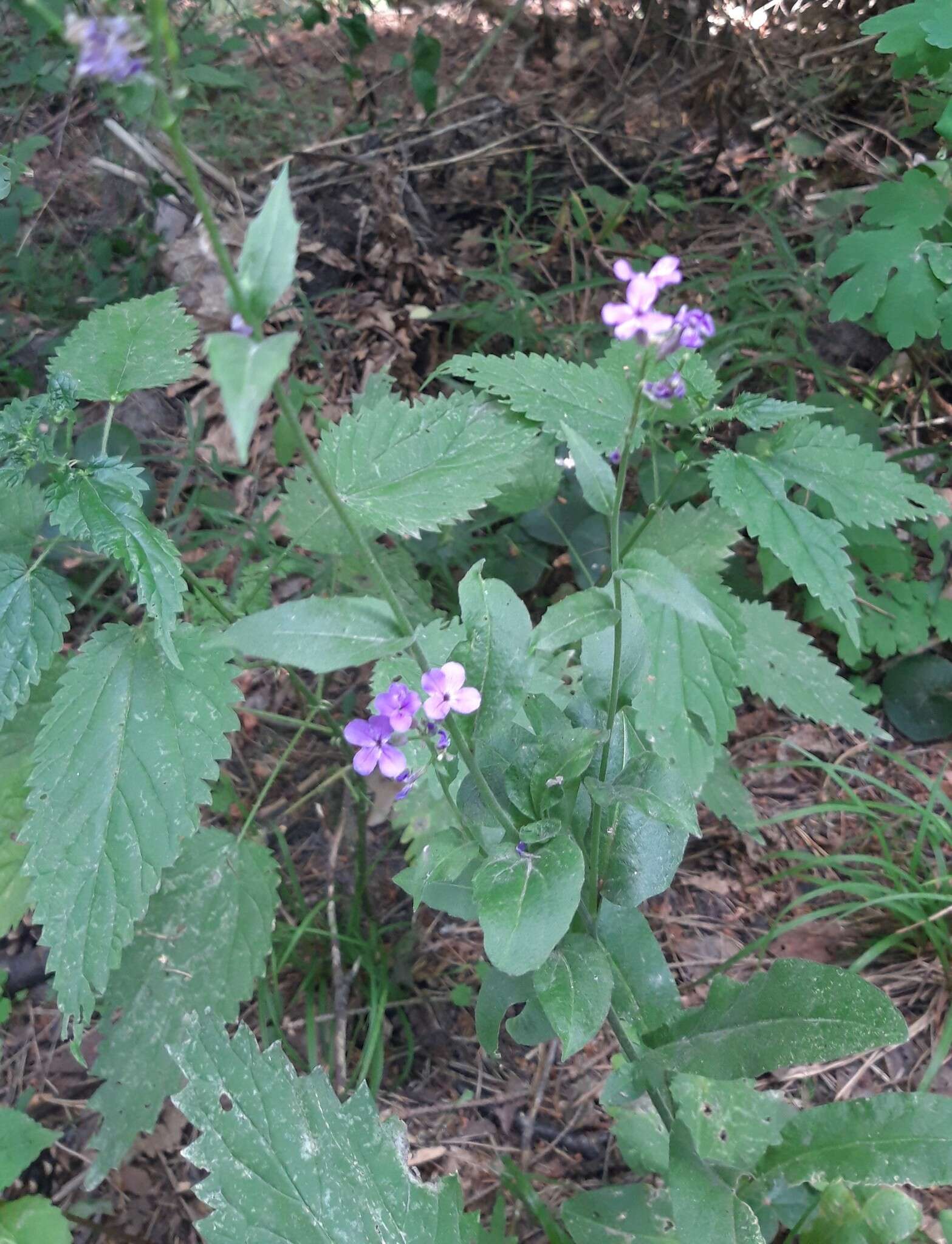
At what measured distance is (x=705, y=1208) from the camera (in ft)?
4.56

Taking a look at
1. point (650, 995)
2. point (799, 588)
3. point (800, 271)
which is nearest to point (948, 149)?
point (800, 271)

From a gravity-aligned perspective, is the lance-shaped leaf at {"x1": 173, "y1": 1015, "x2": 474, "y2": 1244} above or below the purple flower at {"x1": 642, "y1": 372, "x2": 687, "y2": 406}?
below

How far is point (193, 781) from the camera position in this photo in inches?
68.2

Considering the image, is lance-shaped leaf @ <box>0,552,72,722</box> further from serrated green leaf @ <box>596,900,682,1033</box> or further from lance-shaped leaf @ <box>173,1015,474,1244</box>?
serrated green leaf @ <box>596,900,682,1033</box>

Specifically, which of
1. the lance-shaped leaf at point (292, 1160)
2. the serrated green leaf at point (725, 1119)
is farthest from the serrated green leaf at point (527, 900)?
the lance-shaped leaf at point (292, 1160)

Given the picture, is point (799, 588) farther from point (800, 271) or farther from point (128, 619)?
point (128, 619)

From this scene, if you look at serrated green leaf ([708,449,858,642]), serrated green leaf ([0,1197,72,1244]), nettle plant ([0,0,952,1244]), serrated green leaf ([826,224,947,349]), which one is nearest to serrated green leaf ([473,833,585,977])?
nettle plant ([0,0,952,1244])

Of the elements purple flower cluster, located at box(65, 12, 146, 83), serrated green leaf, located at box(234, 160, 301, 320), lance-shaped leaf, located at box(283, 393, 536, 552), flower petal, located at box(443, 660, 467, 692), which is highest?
purple flower cluster, located at box(65, 12, 146, 83)

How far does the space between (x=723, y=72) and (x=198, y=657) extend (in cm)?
357

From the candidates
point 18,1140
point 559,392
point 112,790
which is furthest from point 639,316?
point 18,1140

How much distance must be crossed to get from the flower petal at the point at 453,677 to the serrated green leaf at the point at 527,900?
11.2 inches

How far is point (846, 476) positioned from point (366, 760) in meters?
1.45

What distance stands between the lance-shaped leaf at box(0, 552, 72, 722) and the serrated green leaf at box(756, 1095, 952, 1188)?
154cm

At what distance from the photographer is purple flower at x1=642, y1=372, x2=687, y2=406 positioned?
3.71ft
